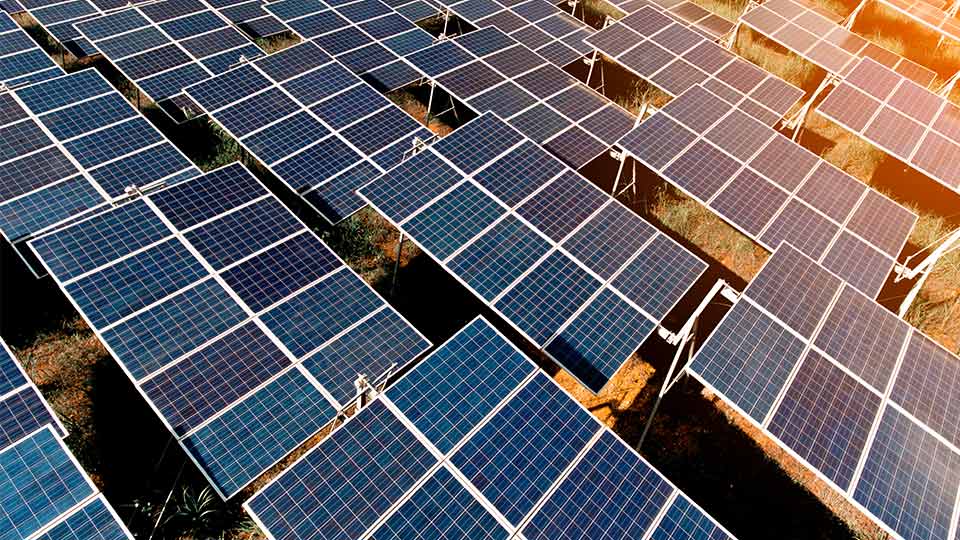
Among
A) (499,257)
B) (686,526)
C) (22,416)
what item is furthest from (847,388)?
(22,416)

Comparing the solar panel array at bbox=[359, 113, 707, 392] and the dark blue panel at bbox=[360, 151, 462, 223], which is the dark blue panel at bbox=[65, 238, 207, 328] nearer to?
the dark blue panel at bbox=[360, 151, 462, 223]

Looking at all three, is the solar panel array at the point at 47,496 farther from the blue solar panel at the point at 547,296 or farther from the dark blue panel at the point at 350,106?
the dark blue panel at the point at 350,106

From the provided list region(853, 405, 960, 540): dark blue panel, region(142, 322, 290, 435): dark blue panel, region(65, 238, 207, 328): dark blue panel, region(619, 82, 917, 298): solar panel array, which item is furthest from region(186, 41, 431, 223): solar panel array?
region(853, 405, 960, 540): dark blue panel

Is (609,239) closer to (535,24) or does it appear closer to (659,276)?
(659,276)

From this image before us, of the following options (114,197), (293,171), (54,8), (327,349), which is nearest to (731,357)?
(327,349)

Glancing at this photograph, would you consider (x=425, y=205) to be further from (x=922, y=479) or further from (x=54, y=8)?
(x=54, y=8)

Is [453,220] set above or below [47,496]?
above
